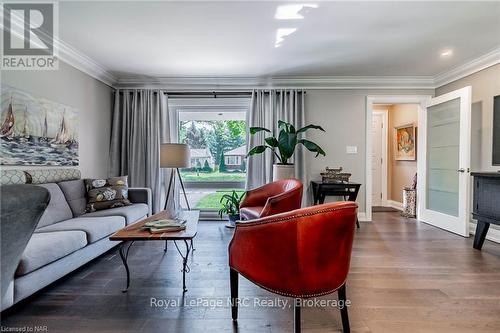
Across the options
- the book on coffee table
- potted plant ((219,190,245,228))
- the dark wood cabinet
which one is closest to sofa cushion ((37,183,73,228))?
the book on coffee table

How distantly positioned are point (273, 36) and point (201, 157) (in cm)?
261

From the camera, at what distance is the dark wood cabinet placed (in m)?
2.95

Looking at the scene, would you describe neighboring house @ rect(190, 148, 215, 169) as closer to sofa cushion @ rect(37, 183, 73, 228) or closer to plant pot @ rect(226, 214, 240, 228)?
plant pot @ rect(226, 214, 240, 228)

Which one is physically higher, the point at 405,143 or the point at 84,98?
the point at 84,98

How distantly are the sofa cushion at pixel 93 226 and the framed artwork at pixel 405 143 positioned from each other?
5522 millimetres

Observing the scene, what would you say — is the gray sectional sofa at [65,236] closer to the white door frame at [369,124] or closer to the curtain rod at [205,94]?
the curtain rod at [205,94]

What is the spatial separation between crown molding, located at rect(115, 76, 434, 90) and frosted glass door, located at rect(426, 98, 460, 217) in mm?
615

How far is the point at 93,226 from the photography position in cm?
259

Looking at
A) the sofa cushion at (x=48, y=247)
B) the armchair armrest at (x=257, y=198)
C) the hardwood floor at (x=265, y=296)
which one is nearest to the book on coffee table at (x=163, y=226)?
the hardwood floor at (x=265, y=296)

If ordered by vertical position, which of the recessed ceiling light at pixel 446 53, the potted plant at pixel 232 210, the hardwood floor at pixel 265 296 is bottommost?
the hardwood floor at pixel 265 296

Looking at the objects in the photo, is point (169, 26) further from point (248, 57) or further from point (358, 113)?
point (358, 113)

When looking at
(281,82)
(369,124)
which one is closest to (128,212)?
(281,82)

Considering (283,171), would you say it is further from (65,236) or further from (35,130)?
(35,130)

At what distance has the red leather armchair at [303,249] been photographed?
4.52 feet
